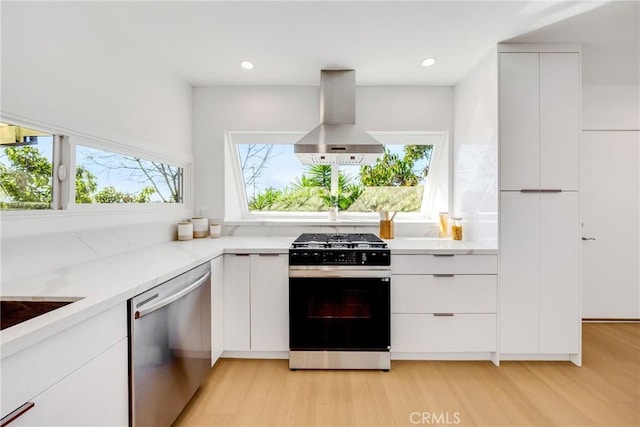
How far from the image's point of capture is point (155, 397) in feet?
4.72

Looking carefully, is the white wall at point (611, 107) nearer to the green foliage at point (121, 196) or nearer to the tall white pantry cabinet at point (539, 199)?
the tall white pantry cabinet at point (539, 199)

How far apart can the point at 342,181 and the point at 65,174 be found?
7.50ft

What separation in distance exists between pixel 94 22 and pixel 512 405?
340 cm

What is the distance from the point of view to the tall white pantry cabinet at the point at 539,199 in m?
2.29

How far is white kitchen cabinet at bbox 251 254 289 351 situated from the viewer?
2.36 meters

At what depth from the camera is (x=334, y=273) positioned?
2281mm

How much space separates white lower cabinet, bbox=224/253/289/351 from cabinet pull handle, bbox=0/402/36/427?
1532mm

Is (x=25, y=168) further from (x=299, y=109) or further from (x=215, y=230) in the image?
(x=299, y=109)

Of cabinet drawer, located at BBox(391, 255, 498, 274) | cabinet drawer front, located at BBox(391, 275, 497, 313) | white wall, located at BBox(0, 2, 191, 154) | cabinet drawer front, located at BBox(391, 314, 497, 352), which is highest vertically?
white wall, located at BBox(0, 2, 191, 154)

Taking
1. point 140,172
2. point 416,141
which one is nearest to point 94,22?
point 140,172

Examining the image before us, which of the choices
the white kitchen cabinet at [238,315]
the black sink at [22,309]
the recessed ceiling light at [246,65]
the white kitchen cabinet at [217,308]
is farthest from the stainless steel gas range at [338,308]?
the recessed ceiling light at [246,65]

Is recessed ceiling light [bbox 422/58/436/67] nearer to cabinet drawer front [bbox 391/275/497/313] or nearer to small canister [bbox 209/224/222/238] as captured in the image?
cabinet drawer front [bbox 391/275/497/313]

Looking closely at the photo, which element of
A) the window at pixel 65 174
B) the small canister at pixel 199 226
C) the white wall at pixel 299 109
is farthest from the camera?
the white wall at pixel 299 109

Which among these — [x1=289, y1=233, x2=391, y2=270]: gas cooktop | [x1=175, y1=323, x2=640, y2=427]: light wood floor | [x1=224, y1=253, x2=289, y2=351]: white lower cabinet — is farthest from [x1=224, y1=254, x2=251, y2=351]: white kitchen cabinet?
[x1=289, y1=233, x2=391, y2=270]: gas cooktop
